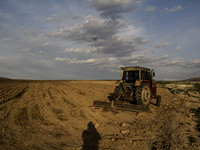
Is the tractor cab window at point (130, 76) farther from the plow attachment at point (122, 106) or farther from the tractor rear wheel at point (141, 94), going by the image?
the plow attachment at point (122, 106)

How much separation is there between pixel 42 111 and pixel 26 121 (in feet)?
4.85

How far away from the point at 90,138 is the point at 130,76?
592 cm

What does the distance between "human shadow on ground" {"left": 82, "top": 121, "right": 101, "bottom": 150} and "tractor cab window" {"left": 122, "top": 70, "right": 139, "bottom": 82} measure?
489 cm

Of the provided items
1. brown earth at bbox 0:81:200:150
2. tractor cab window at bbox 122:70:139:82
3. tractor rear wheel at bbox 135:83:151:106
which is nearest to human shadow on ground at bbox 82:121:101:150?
brown earth at bbox 0:81:200:150

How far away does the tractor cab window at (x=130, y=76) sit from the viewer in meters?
9.44

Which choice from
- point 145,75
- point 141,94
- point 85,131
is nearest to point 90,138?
point 85,131

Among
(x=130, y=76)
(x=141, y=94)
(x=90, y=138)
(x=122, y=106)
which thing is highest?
(x=130, y=76)

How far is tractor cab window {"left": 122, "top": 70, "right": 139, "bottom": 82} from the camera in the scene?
31.0 feet

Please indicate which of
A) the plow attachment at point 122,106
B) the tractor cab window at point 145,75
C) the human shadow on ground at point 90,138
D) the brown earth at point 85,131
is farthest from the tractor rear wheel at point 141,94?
the human shadow on ground at point 90,138

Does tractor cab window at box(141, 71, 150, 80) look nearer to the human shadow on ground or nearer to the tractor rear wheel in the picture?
the tractor rear wheel

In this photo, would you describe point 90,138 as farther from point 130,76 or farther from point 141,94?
point 130,76

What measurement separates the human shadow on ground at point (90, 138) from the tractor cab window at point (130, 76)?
489 cm

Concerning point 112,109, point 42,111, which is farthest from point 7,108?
point 112,109

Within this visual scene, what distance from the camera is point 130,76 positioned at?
9688 mm
